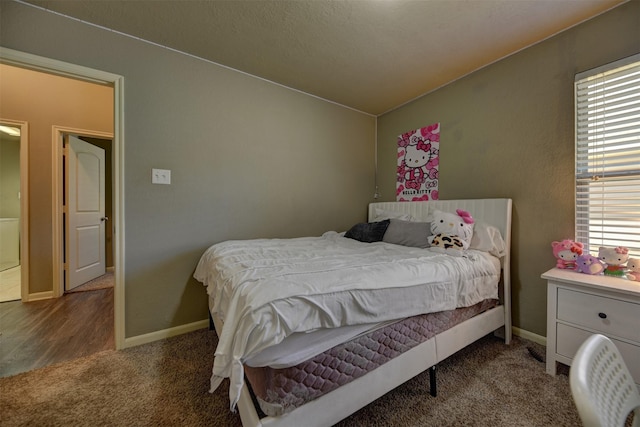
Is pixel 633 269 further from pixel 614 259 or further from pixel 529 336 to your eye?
pixel 529 336

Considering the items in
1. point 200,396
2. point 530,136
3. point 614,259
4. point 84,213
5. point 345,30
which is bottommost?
point 200,396

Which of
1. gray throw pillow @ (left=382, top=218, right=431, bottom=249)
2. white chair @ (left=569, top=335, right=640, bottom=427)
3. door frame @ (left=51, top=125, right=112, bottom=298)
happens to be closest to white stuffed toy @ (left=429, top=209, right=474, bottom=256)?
gray throw pillow @ (left=382, top=218, right=431, bottom=249)

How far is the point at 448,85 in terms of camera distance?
251 centimetres

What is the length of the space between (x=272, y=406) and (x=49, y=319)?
276cm

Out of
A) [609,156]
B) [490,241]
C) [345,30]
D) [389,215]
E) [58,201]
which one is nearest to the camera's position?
[609,156]

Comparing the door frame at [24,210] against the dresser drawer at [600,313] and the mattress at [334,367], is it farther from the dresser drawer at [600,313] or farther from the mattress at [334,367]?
the dresser drawer at [600,313]

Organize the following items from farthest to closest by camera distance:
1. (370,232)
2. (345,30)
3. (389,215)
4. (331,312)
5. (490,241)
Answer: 1. (389,215)
2. (370,232)
3. (490,241)
4. (345,30)
5. (331,312)

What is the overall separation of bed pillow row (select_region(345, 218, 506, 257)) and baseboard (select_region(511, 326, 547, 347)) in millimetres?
673

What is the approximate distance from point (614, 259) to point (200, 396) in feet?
8.46

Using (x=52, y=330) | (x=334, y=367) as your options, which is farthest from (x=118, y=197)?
(x=334, y=367)

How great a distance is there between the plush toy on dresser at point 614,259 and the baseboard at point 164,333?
298 centimetres

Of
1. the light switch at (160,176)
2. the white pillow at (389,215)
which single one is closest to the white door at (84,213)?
the light switch at (160,176)

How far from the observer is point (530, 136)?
1.95 m

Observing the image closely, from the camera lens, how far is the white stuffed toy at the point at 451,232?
6.00ft
